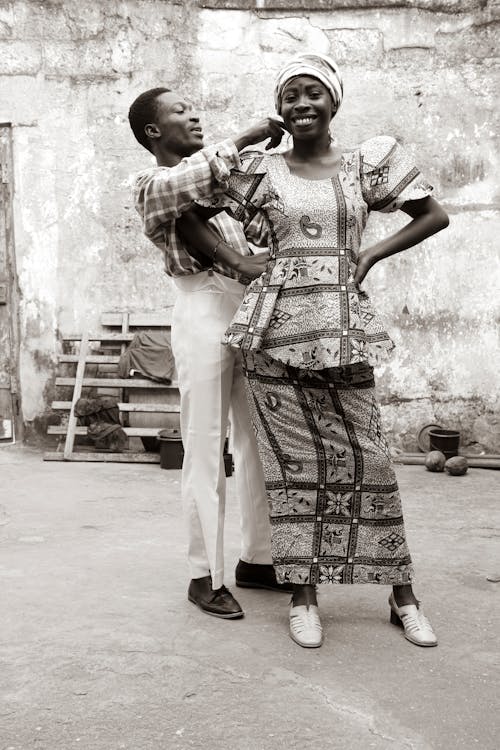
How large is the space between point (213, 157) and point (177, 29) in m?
4.24

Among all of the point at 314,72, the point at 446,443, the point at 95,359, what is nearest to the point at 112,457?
the point at 95,359

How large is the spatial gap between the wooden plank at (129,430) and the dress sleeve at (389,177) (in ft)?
12.2

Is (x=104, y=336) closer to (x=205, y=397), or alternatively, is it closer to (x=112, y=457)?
(x=112, y=457)

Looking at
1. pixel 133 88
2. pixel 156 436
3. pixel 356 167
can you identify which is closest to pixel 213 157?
pixel 356 167

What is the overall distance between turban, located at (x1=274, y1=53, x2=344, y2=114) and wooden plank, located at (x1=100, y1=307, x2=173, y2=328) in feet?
12.9

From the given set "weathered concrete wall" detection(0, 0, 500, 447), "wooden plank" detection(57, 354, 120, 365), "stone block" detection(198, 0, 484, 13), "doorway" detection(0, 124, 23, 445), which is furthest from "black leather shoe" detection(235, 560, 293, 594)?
"stone block" detection(198, 0, 484, 13)

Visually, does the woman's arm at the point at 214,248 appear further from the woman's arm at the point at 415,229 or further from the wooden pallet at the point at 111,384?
the wooden pallet at the point at 111,384

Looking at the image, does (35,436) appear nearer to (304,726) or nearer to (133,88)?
(133,88)

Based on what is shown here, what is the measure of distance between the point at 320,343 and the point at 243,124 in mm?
4248

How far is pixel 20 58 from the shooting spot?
646 cm

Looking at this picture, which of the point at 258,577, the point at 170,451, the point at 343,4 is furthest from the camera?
the point at 343,4

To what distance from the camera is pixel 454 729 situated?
2.12 meters

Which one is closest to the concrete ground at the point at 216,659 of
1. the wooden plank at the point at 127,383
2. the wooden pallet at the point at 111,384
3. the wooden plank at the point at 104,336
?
the wooden pallet at the point at 111,384

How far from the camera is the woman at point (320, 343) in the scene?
2.62 m
